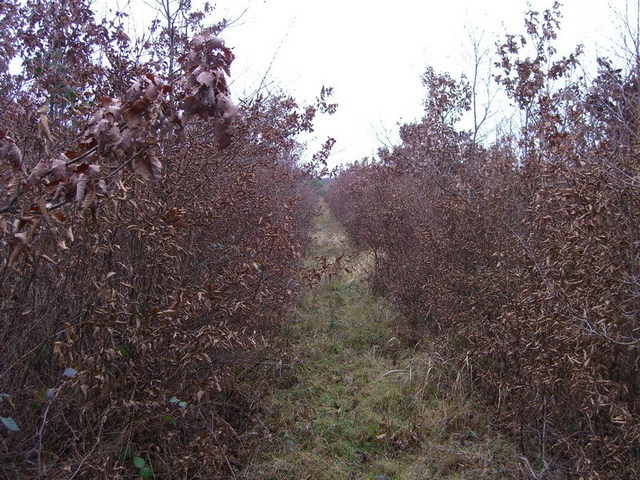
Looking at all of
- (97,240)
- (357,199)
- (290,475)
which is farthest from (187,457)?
(357,199)

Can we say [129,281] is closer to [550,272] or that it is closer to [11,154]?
[11,154]

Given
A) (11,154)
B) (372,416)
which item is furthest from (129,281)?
(372,416)

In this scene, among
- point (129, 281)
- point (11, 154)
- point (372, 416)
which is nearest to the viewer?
point (11, 154)

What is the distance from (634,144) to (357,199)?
809 centimetres

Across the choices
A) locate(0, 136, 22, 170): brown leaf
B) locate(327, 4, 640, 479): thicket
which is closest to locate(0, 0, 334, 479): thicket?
locate(0, 136, 22, 170): brown leaf

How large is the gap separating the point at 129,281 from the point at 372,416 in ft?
7.81

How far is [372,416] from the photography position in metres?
4.30

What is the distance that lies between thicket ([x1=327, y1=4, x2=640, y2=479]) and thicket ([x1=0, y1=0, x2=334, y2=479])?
1806 millimetres

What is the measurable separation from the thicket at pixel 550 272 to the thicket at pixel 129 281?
181 centimetres

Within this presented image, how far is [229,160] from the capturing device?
400 centimetres

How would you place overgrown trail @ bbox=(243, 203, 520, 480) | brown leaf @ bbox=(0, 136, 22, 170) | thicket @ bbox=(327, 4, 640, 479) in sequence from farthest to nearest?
overgrown trail @ bbox=(243, 203, 520, 480)
thicket @ bbox=(327, 4, 640, 479)
brown leaf @ bbox=(0, 136, 22, 170)

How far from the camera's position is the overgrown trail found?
3592mm

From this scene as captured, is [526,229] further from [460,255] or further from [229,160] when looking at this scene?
[229,160]

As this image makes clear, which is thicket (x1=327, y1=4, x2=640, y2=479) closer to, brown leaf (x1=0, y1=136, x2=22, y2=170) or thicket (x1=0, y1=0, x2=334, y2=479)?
thicket (x1=0, y1=0, x2=334, y2=479)
